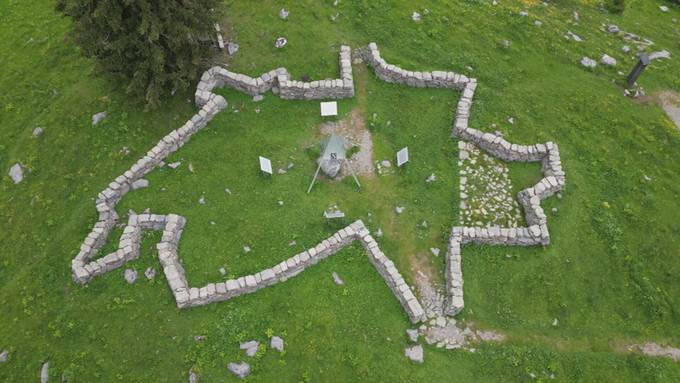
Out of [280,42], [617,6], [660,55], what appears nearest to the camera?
[280,42]

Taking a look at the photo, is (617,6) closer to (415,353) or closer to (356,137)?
(356,137)

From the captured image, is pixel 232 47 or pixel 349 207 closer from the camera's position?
pixel 349 207

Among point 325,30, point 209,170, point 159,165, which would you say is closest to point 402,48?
point 325,30

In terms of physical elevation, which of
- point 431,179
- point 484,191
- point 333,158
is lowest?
point 484,191

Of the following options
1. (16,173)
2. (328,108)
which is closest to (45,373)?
(16,173)

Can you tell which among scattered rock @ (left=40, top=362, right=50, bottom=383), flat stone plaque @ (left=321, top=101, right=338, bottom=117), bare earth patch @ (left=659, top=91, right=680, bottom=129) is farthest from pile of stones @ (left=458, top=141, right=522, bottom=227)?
scattered rock @ (left=40, top=362, right=50, bottom=383)

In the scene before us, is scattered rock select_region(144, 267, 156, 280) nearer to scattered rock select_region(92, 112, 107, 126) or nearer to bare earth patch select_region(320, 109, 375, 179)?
bare earth patch select_region(320, 109, 375, 179)

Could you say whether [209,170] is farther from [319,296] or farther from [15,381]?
[15,381]
